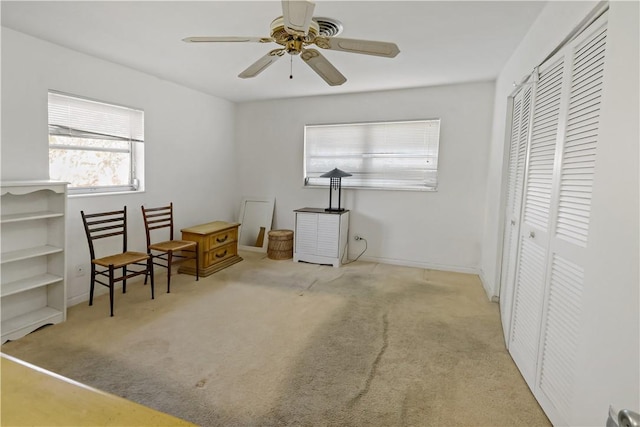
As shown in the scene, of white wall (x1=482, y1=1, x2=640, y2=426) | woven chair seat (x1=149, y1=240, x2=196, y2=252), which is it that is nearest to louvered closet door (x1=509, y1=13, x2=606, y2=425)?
white wall (x1=482, y1=1, x2=640, y2=426)

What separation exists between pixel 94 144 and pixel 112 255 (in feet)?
3.88

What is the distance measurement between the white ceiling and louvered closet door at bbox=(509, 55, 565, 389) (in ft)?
2.21

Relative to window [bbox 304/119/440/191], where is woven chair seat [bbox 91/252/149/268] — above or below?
below

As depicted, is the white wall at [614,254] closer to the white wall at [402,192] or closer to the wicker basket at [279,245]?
the white wall at [402,192]

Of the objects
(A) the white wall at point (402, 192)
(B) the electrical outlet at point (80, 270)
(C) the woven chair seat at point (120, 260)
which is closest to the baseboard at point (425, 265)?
(A) the white wall at point (402, 192)

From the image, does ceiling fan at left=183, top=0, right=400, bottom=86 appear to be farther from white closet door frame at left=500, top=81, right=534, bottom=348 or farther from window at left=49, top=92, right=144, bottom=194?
window at left=49, top=92, right=144, bottom=194

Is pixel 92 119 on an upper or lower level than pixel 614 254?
upper

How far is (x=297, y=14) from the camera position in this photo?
1519 millimetres

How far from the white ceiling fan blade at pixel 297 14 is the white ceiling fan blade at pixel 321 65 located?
Answer: 349 mm

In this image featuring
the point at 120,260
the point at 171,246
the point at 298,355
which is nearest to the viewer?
the point at 298,355

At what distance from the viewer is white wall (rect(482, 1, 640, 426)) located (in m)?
1.08

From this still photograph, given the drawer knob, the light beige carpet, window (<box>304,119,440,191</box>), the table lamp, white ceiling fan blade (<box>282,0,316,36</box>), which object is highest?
white ceiling fan blade (<box>282,0,316,36</box>)

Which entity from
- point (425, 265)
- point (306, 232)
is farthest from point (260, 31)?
point (425, 265)

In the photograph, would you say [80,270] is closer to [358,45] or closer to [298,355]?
[298,355]
